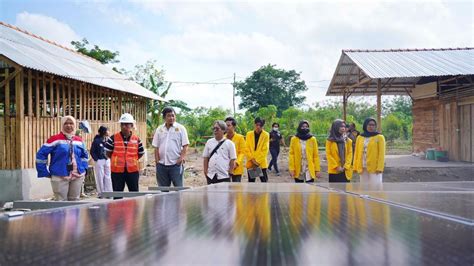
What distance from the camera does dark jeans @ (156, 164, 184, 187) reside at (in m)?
5.27

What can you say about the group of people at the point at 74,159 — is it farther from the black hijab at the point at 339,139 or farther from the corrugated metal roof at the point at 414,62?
the corrugated metal roof at the point at 414,62

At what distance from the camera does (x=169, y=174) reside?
531 centimetres

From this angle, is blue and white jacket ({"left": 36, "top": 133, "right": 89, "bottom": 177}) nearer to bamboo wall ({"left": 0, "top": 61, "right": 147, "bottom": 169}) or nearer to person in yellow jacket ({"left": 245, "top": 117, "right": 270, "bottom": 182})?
person in yellow jacket ({"left": 245, "top": 117, "right": 270, "bottom": 182})

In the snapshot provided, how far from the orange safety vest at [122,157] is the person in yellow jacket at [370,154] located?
3215 millimetres

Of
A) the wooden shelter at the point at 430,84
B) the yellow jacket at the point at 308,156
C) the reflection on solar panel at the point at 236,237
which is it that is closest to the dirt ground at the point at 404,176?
the wooden shelter at the point at 430,84

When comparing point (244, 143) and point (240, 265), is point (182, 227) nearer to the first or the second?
point (240, 265)

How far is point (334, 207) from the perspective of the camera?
5.72 feet

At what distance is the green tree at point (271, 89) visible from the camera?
39.5 meters

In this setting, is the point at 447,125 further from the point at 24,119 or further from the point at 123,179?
the point at 24,119

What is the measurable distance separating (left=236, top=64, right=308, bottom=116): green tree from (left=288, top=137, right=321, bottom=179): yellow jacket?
110ft

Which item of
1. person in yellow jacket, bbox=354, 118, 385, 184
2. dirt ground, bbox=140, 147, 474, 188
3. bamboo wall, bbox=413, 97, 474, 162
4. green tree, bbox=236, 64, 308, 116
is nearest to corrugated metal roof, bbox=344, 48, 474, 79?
bamboo wall, bbox=413, 97, 474, 162

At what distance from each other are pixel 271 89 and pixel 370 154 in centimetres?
3480

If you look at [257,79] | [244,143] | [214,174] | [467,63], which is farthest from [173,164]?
[257,79]

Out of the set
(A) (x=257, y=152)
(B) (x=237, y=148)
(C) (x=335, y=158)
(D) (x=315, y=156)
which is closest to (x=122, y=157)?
(B) (x=237, y=148)
